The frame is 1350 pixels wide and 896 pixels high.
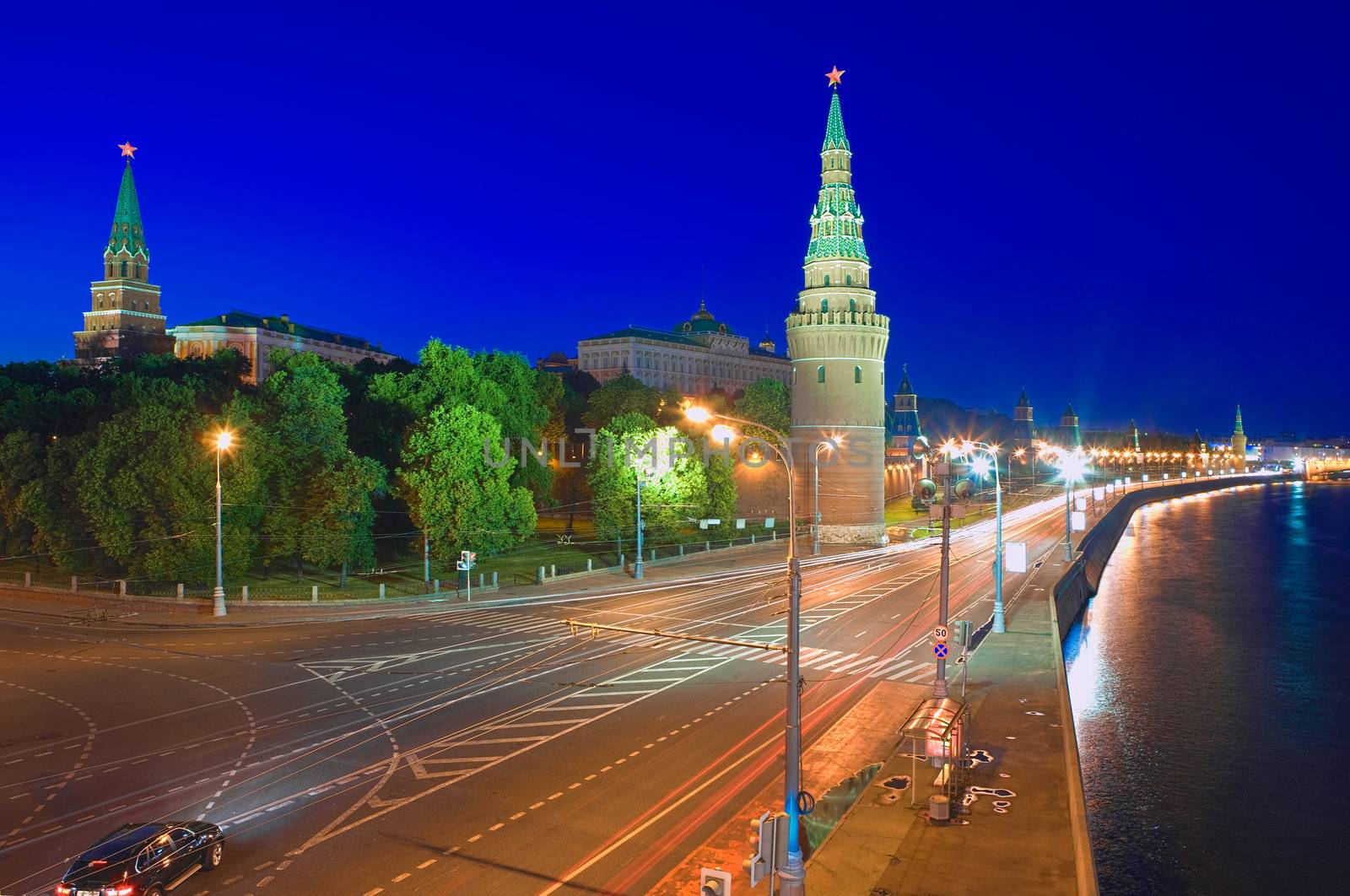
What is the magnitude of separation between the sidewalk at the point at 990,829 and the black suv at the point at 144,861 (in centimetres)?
1127

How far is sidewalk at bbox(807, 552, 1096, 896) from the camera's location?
17891mm

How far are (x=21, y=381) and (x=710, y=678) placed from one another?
59067mm

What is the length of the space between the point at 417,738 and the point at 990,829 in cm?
1447

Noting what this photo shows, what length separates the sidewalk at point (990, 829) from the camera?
1789 cm

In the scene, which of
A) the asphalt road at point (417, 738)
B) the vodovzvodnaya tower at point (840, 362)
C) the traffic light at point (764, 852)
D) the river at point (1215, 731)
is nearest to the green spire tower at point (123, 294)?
the vodovzvodnaya tower at point (840, 362)

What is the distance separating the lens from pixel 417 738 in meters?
26.1

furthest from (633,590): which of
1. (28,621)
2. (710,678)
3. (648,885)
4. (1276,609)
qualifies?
(1276,609)

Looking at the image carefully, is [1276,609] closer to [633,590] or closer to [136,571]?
[633,590]

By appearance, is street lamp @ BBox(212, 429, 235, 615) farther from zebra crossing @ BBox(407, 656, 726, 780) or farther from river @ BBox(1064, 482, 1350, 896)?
river @ BBox(1064, 482, 1350, 896)

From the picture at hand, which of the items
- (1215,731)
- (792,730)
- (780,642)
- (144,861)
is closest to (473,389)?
(780,642)

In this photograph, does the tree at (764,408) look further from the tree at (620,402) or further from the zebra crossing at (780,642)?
the zebra crossing at (780,642)

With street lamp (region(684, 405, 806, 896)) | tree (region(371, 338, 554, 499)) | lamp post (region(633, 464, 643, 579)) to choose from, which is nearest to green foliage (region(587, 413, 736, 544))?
lamp post (region(633, 464, 643, 579))

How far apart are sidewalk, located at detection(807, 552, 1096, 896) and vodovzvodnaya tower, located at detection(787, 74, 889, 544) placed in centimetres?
5745

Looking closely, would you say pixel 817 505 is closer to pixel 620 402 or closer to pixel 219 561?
pixel 620 402
